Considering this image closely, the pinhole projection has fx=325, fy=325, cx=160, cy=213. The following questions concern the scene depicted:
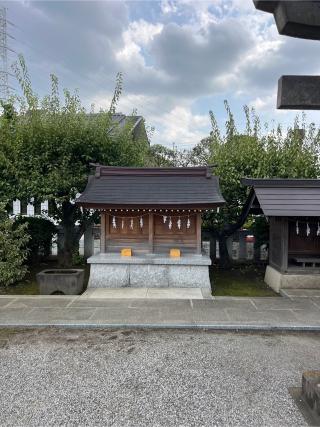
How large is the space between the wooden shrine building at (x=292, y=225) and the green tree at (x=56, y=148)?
5562 mm

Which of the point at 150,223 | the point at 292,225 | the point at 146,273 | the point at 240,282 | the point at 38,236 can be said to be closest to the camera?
the point at 146,273

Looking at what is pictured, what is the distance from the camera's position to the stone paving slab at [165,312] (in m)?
6.73

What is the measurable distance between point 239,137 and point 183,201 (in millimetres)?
5352

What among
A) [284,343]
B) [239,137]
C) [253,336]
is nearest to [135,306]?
[253,336]

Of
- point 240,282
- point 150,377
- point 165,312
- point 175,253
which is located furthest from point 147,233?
point 150,377

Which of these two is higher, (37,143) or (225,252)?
(37,143)

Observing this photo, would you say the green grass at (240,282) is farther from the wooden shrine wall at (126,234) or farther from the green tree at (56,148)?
the green tree at (56,148)

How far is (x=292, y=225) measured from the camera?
1020cm

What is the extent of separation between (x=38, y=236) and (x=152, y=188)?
498 centimetres

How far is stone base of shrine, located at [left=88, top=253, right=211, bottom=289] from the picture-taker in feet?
A: 31.7

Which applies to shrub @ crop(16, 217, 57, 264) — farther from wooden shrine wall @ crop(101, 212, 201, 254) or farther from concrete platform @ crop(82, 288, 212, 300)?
concrete platform @ crop(82, 288, 212, 300)

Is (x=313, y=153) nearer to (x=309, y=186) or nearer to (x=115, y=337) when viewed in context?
(x=309, y=186)

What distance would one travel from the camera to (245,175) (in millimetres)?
12070

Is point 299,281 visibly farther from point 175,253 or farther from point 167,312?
point 167,312
